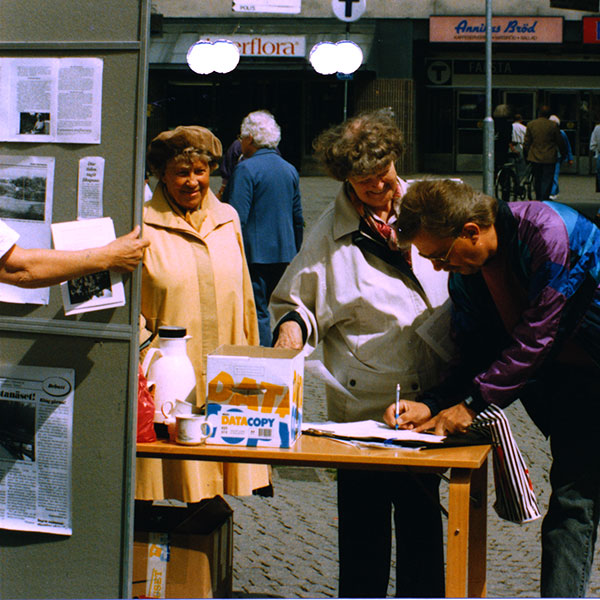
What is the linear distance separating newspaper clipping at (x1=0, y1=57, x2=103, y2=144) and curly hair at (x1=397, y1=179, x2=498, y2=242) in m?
0.98

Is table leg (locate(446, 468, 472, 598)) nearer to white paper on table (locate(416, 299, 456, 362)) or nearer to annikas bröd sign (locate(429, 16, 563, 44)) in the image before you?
white paper on table (locate(416, 299, 456, 362))

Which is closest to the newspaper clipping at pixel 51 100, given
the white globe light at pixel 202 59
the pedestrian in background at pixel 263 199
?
the pedestrian in background at pixel 263 199

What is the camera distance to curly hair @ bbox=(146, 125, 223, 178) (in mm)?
4168

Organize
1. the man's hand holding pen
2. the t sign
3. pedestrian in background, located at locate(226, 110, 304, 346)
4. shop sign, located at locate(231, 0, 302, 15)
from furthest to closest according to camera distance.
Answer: the t sign → shop sign, located at locate(231, 0, 302, 15) → pedestrian in background, located at locate(226, 110, 304, 346) → the man's hand holding pen

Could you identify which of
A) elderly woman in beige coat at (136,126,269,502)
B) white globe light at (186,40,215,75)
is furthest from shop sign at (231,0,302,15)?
elderly woman in beige coat at (136,126,269,502)

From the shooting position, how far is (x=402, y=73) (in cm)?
2675

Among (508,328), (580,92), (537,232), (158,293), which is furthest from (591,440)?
(580,92)

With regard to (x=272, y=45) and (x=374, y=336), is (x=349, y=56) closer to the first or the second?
(x=374, y=336)

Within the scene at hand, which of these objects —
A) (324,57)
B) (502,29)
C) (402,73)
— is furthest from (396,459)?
(502,29)

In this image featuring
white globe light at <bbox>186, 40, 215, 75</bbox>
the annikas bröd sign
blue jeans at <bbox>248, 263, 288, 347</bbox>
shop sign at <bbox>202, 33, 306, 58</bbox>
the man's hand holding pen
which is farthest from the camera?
the annikas bröd sign

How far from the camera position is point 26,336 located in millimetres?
3170

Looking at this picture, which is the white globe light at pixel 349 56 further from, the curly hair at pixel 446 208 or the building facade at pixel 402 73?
the building facade at pixel 402 73

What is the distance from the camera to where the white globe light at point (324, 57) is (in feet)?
40.0

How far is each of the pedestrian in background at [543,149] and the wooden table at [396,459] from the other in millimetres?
16114
